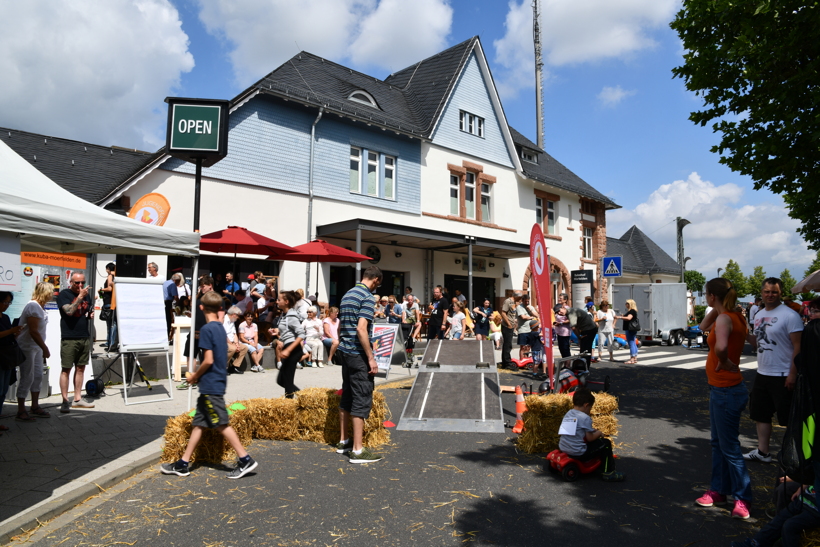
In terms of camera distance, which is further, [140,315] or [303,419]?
[140,315]

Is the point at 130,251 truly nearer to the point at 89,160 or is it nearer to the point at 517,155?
the point at 89,160

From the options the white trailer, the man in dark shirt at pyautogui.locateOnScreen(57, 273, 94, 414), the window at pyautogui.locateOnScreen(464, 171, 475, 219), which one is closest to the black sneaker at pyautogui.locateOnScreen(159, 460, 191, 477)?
the man in dark shirt at pyautogui.locateOnScreen(57, 273, 94, 414)

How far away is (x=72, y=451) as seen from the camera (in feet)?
18.5

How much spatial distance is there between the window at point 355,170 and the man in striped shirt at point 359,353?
14.0m

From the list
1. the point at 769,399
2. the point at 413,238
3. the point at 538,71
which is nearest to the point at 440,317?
the point at 413,238

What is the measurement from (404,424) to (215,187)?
1101 centimetres

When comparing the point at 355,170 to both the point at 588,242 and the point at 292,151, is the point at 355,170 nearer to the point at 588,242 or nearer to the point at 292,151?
the point at 292,151

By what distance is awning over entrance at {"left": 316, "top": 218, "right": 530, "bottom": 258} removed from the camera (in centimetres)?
1702

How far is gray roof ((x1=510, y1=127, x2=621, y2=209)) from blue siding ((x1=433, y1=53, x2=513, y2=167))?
163 centimetres

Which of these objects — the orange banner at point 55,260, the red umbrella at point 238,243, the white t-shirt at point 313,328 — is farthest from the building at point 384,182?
the white t-shirt at point 313,328

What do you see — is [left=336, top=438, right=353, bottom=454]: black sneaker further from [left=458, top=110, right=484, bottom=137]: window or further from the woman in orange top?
[left=458, top=110, right=484, bottom=137]: window

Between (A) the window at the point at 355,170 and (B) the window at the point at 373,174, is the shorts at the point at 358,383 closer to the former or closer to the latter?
(B) the window at the point at 373,174

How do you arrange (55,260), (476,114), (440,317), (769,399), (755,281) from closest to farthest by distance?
(769,399) → (55,260) → (440,317) → (476,114) → (755,281)

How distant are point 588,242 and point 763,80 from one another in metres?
22.3
